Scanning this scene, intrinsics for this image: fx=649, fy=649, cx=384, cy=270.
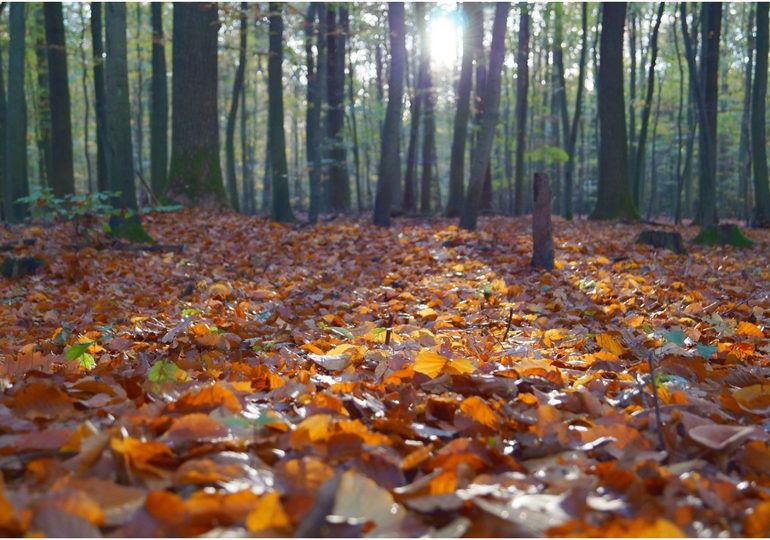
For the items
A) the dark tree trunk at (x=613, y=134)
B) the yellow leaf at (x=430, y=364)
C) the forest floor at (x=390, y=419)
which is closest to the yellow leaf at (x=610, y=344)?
the forest floor at (x=390, y=419)

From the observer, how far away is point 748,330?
3.60 m

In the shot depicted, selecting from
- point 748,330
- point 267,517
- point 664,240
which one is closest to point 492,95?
point 664,240

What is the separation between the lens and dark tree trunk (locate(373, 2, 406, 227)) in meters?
11.4

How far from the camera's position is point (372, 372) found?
2.70 meters

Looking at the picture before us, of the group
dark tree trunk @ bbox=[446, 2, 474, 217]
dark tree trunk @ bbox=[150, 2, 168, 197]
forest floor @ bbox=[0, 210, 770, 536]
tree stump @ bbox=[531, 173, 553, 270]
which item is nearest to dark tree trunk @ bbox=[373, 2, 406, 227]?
dark tree trunk @ bbox=[446, 2, 474, 217]

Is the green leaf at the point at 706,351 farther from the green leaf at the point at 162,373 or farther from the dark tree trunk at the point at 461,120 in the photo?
the dark tree trunk at the point at 461,120

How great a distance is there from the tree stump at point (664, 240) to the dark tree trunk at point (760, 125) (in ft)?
24.6

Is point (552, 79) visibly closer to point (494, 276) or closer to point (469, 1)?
Result: point (469, 1)

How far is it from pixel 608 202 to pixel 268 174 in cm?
1982

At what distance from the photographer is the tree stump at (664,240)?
8.62 meters

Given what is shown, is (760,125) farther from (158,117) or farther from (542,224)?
(158,117)

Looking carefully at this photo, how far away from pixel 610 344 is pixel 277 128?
9982mm

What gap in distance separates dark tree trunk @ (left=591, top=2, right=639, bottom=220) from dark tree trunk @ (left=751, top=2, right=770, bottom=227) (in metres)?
2.89

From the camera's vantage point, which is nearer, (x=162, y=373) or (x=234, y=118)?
(x=162, y=373)
